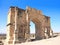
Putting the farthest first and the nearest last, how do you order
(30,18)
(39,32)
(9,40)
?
1. (39,32)
2. (30,18)
3. (9,40)

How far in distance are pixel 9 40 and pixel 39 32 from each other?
23.4ft

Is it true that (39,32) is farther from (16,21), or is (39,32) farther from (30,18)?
(16,21)

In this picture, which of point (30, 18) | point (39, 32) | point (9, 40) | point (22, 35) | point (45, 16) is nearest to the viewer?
point (9, 40)

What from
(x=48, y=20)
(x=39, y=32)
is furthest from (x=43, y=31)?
(x=48, y=20)

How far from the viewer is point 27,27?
21406 mm

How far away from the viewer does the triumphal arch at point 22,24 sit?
65.6 ft

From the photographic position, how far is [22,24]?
21344 mm

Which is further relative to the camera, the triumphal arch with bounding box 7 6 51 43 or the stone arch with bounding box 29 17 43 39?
the stone arch with bounding box 29 17 43 39

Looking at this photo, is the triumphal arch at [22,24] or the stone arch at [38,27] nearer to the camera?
the triumphal arch at [22,24]

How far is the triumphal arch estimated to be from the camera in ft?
65.6

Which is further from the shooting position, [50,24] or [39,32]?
[50,24]

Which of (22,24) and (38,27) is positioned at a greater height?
(22,24)

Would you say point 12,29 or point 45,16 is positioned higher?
point 45,16

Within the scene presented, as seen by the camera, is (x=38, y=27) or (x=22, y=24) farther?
(x=38, y=27)
